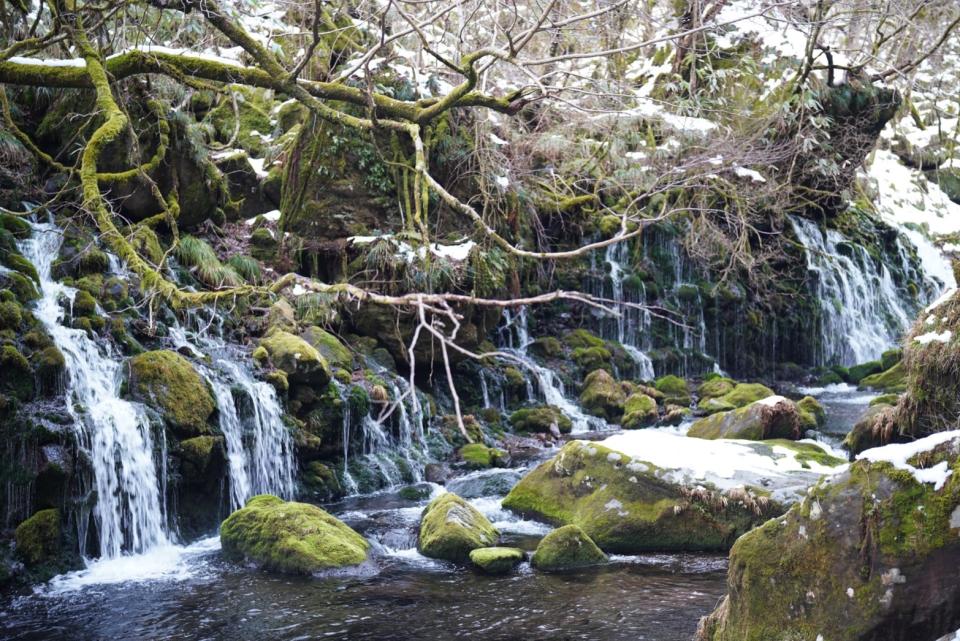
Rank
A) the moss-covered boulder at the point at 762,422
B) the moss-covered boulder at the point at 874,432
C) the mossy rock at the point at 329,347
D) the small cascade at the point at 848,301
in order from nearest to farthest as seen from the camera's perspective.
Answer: the moss-covered boulder at the point at 874,432 → the moss-covered boulder at the point at 762,422 → the mossy rock at the point at 329,347 → the small cascade at the point at 848,301

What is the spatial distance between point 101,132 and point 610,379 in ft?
33.1

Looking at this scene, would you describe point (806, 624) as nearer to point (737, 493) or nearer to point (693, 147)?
point (737, 493)

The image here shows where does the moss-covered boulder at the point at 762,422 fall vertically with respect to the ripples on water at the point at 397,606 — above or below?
above

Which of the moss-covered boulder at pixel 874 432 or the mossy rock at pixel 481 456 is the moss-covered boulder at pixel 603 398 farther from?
the moss-covered boulder at pixel 874 432

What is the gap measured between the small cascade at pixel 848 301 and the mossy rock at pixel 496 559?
47.7 ft

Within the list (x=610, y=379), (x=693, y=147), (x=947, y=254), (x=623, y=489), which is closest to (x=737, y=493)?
(x=623, y=489)

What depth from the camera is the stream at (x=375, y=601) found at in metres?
5.82

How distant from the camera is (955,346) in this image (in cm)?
732

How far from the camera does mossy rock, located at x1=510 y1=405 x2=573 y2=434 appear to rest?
13.3 m

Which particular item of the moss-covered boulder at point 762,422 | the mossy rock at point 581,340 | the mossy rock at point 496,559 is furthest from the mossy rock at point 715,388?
the mossy rock at point 496,559

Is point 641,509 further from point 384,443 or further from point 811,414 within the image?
point 811,414

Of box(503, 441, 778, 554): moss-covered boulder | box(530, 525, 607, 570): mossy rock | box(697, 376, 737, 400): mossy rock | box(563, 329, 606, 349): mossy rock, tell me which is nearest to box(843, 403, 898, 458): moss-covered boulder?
box(503, 441, 778, 554): moss-covered boulder

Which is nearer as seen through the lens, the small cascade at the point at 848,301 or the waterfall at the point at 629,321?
the waterfall at the point at 629,321

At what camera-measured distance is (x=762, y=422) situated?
1023 cm
